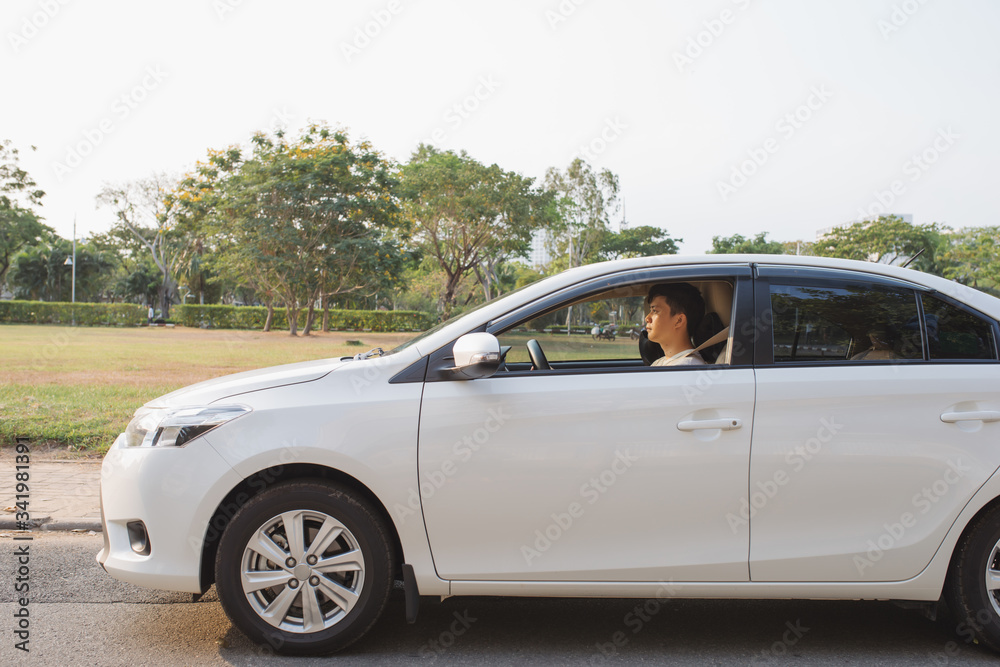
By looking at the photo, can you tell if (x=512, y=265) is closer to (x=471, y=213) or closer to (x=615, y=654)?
(x=471, y=213)

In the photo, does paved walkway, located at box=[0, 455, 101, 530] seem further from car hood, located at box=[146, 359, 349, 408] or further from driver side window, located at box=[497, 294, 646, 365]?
driver side window, located at box=[497, 294, 646, 365]

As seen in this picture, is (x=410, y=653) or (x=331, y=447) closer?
(x=331, y=447)

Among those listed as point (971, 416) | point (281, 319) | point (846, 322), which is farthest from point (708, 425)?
point (281, 319)

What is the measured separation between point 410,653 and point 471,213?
34897 millimetres

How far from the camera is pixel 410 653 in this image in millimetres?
3244

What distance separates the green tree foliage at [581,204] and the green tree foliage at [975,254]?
24.4 meters

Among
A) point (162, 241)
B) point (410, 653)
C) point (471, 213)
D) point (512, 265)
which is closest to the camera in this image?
point (410, 653)

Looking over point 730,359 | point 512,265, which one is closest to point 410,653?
point 730,359

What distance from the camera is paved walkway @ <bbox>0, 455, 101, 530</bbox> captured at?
516cm

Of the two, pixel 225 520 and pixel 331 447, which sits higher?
pixel 331 447

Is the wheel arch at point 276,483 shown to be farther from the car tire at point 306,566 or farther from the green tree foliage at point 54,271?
the green tree foliage at point 54,271

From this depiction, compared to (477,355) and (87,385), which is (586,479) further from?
(87,385)

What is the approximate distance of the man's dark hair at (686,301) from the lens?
3.61 meters

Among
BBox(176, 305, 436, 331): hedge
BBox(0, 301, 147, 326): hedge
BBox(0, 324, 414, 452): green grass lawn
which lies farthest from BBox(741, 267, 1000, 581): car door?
BBox(0, 301, 147, 326): hedge
